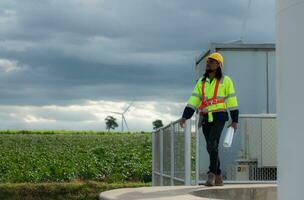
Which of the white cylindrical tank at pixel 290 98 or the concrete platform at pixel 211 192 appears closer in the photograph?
the white cylindrical tank at pixel 290 98

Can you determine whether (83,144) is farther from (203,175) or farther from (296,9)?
(296,9)

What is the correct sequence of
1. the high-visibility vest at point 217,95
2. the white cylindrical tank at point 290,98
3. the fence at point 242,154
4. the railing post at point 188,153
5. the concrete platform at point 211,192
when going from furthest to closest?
the fence at point 242,154 < the railing post at point 188,153 < the high-visibility vest at point 217,95 < the concrete platform at point 211,192 < the white cylindrical tank at point 290,98

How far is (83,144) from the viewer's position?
4747 centimetres

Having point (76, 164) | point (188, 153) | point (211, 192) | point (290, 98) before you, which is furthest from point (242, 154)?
point (76, 164)

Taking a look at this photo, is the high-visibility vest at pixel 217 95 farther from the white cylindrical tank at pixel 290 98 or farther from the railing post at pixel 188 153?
the white cylindrical tank at pixel 290 98

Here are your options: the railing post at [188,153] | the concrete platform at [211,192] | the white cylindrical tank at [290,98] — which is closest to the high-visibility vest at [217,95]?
the concrete platform at [211,192]

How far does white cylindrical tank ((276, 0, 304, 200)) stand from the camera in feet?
17.4

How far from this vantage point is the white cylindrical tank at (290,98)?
17.4 feet

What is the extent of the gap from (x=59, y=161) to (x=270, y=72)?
2102 cm

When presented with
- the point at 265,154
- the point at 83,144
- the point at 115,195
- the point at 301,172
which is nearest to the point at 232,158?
the point at 265,154

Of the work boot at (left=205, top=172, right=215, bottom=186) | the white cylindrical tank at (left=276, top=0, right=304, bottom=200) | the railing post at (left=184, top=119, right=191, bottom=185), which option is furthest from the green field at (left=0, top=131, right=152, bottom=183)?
the white cylindrical tank at (left=276, top=0, right=304, bottom=200)

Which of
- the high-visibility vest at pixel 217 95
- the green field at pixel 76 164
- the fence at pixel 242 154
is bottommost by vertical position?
the green field at pixel 76 164

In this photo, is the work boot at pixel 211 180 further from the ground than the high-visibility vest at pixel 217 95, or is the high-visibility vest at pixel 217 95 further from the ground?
the high-visibility vest at pixel 217 95

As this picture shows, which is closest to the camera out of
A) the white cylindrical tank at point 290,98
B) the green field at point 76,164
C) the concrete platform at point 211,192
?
the white cylindrical tank at point 290,98
